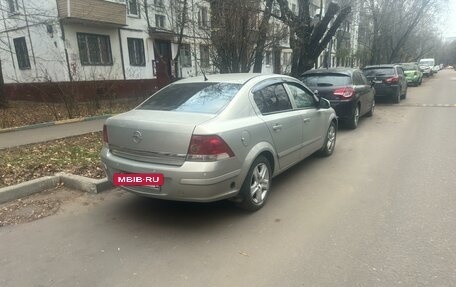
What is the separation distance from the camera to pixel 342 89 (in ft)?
29.5

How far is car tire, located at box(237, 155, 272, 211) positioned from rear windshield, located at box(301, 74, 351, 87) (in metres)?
5.51

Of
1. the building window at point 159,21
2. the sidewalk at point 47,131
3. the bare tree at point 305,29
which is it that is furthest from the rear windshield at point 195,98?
the building window at point 159,21

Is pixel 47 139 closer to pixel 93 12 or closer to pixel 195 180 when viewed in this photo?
pixel 195 180

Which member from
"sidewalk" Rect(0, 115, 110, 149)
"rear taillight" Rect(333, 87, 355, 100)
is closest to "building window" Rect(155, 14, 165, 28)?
"sidewalk" Rect(0, 115, 110, 149)

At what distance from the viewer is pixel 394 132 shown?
9.01m

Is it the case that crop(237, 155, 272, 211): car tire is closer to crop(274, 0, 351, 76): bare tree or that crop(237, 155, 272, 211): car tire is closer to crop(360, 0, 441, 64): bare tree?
crop(274, 0, 351, 76): bare tree

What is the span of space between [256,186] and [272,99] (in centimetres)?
126

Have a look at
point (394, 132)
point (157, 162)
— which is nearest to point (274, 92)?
point (157, 162)

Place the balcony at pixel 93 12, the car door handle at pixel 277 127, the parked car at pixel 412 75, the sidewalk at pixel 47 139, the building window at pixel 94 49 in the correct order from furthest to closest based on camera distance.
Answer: the parked car at pixel 412 75, the building window at pixel 94 49, the balcony at pixel 93 12, the sidewalk at pixel 47 139, the car door handle at pixel 277 127

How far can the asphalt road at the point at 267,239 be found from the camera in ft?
9.94

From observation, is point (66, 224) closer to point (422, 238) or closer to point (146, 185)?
point (146, 185)

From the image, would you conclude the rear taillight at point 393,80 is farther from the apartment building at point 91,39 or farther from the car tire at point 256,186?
the car tire at point 256,186

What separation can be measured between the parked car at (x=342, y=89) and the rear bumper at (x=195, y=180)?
19.5 ft

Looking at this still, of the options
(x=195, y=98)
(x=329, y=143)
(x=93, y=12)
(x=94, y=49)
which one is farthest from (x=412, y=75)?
(x=195, y=98)
